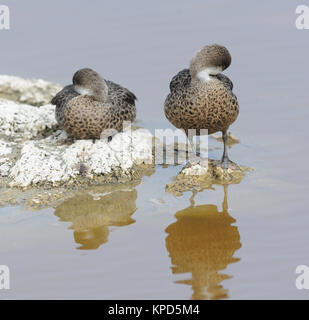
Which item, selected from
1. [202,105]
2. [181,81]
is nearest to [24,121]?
[181,81]

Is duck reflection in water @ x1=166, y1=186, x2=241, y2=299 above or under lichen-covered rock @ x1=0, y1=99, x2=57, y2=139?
under

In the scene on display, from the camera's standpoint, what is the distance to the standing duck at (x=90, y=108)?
751cm

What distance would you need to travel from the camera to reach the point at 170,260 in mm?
5344

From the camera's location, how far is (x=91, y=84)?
764 cm

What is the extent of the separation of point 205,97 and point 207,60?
0.45 m

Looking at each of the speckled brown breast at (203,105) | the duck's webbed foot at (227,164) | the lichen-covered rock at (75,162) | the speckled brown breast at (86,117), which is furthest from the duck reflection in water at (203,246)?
the speckled brown breast at (86,117)

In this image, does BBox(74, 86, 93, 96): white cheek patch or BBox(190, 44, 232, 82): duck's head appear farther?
BBox(74, 86, 93, 96): white cheek patch

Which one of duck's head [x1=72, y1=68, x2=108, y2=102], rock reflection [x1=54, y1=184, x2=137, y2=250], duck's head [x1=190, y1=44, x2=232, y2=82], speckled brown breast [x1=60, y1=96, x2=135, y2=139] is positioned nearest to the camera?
rock reflection [x1=54, y1=184, x2=137, y2=250]

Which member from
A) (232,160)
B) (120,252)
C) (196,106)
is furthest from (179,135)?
(120,252)

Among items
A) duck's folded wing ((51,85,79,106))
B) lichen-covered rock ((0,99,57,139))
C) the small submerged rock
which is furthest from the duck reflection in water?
lichen-covered rock ((0,99,57,139))

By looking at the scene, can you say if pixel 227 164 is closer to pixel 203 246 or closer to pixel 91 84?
pixel 91 84

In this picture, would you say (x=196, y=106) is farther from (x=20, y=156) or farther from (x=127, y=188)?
(x=20, y=156)

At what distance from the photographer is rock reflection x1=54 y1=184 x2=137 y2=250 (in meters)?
5.87

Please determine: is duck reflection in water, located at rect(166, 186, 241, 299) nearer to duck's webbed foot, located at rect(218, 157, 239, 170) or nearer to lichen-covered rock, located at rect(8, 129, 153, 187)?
duck's webbed foot, located at rect(218, 157, 239, 170)
